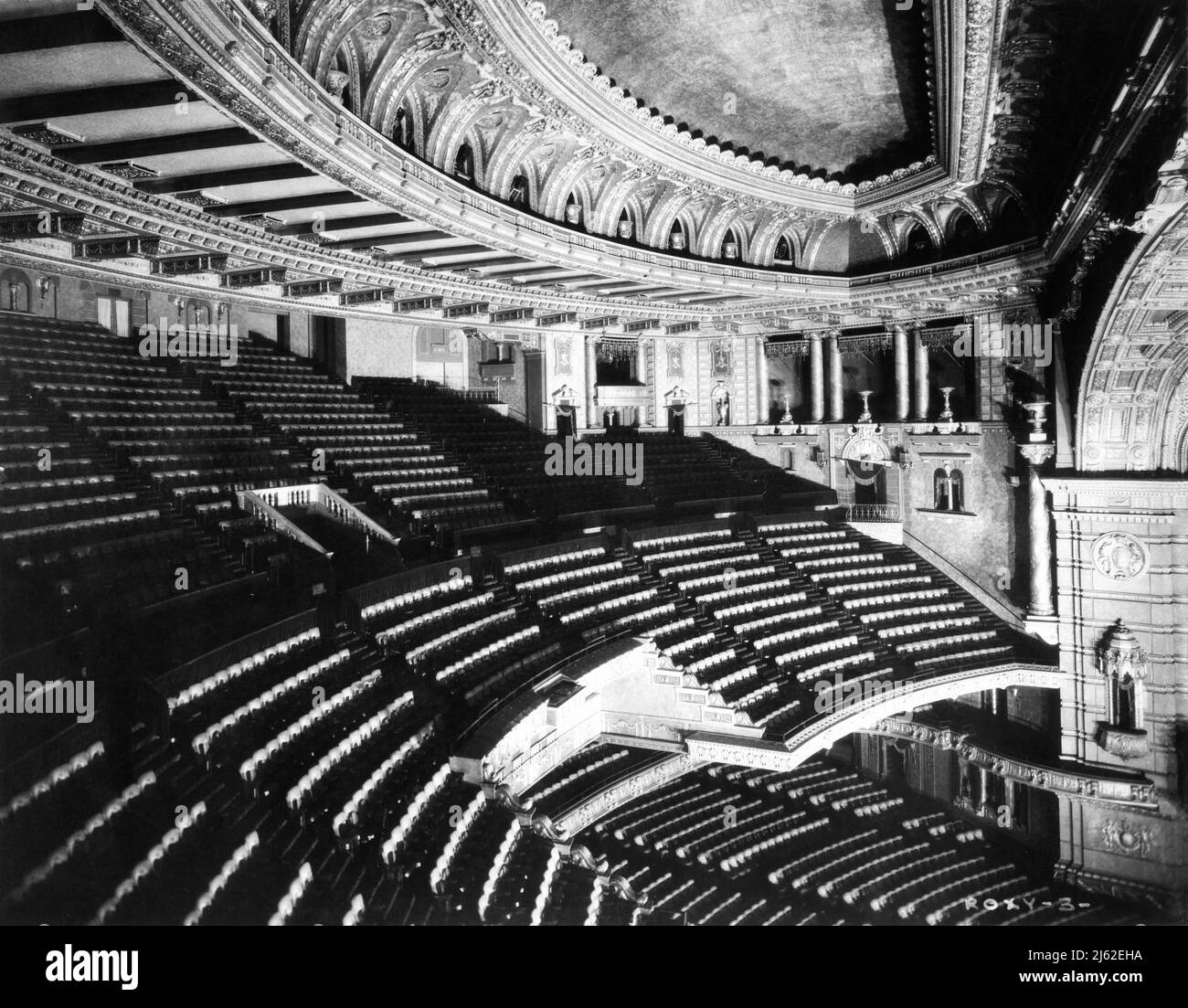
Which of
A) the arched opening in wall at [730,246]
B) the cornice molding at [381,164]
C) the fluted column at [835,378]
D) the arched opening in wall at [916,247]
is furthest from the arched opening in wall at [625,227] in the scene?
the fluted column at [835,378]

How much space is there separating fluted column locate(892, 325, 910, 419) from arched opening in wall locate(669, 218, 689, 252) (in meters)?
5.67

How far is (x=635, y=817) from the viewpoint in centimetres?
984

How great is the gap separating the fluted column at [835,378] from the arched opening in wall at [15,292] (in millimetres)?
16942

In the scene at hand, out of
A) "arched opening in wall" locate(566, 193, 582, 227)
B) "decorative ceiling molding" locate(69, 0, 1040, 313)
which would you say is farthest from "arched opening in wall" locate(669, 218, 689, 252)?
"arched opening in wall" locate(566, 193, 582, 227)

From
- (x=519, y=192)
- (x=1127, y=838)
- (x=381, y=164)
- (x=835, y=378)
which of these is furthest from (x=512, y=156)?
(x=1127, y=838)

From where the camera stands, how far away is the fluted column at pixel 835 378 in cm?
1906

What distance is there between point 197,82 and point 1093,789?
16.2 metres

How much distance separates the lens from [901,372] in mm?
17938

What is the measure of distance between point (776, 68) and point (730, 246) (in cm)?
503

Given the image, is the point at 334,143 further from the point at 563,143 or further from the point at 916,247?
the point at 916,247

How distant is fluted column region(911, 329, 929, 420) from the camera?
57.7ft

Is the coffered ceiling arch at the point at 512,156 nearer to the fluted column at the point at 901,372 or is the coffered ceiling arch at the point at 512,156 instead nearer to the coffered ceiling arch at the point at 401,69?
the coffered ceiling arch at the point at 401,69

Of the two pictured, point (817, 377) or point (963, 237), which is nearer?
point (963, 237)

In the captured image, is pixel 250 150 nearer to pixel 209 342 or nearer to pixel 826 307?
pixel 209 342
